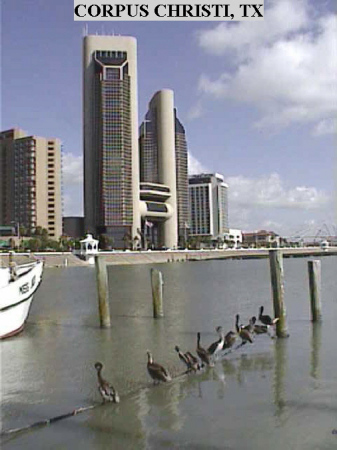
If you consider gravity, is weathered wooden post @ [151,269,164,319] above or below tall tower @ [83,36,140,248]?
below

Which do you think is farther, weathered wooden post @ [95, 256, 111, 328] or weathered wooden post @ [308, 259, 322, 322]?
weathered wooden post @ [308, 259, 322, 322]

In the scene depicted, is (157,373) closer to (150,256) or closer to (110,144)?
(150,256)

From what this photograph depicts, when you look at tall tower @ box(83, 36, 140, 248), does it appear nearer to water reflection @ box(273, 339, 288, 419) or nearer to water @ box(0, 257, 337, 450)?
water @ box(0, 257, 337, 450)

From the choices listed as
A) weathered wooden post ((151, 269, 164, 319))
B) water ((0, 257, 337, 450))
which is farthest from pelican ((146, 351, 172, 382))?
weathered wooden post ((151, 269, 164, 319))

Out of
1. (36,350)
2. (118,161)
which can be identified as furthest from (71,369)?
(118,161)

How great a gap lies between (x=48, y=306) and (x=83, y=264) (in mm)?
90217

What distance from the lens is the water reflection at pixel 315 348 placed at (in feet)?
44.5

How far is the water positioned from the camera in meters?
9.40

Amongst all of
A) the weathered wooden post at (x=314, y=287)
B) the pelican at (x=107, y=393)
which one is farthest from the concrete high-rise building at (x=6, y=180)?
the pelican at (x=107, y=393)

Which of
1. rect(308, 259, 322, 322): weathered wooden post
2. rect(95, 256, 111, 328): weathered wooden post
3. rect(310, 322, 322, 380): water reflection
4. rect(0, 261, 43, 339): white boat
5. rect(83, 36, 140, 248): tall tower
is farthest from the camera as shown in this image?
rect(83, 36, 140, 248): tall tower

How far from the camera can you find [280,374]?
13.5 meters

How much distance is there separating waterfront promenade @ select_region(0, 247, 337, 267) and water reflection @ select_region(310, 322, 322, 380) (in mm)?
73935

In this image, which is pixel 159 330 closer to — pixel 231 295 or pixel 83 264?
pixel 231 295

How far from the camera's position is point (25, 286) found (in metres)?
19.9
